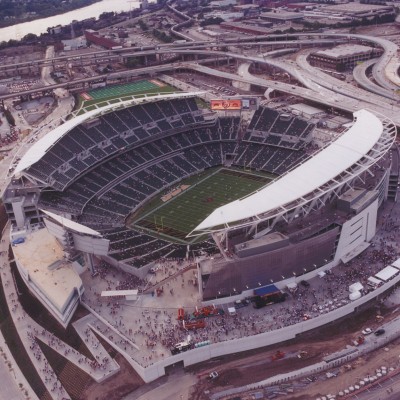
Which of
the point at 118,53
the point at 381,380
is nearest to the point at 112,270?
the point at 381,380

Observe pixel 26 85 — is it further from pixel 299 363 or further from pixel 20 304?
pixel 299 363

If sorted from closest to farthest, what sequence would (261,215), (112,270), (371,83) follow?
(261,215)
(112,270)
(371,83)

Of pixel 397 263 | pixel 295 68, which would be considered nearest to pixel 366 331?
pixel 397 263

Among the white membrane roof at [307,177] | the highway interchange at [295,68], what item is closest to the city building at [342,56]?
the highway interchange at [295,68]

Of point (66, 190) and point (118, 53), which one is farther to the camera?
point (118, 53)

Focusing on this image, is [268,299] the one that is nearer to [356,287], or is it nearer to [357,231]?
[356,287]

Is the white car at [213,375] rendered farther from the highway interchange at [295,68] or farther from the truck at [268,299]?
the highway interchange at [295,68]
